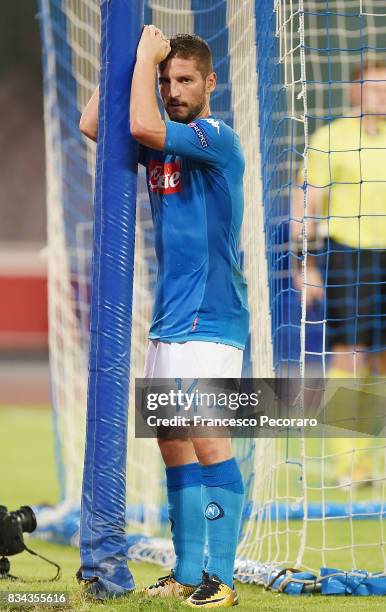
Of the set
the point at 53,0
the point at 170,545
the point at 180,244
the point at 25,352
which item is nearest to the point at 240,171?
the point at 180,244

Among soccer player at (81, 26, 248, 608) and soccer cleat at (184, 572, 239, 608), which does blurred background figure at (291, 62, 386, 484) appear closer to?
soccer player at (81, 26, 248, 608)

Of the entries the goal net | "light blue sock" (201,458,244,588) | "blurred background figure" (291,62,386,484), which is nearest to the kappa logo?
"light blue sock" (201,458,244,588)

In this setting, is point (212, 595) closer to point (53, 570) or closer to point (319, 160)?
point (53, 570)

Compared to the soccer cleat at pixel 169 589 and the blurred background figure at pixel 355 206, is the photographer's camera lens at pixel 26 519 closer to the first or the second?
the soccer cleat at pixel 169 589

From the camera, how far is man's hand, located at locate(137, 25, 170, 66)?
323cm

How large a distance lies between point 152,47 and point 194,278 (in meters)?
0.66

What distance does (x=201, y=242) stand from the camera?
3293 millimetres

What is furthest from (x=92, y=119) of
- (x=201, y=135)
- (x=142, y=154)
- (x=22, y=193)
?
(x=22, y=193)

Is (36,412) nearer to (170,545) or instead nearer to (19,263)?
(19,263)

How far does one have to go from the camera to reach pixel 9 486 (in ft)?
20.7

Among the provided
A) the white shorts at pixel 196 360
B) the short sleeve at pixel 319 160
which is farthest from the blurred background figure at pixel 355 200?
the white shorts at pixel 196 360

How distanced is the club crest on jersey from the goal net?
0.50 metres

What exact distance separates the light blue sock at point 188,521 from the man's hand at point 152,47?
1179mm

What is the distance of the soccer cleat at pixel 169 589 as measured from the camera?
3.31 m
